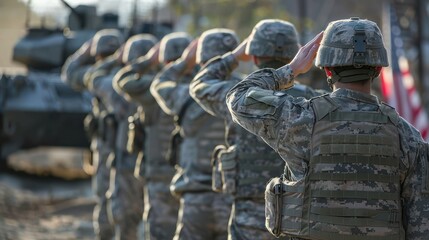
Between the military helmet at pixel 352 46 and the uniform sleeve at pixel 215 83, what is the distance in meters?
1.76

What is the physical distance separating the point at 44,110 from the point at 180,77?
11620 mm

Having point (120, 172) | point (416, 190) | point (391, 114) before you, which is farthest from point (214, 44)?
point (120, 172)

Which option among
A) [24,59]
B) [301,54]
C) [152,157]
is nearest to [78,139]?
[24,59]

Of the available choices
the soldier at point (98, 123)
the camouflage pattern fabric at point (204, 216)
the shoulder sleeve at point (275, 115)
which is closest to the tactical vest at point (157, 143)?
the camouflage pattern fabric at point (204, 216)

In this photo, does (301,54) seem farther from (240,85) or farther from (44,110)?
(44,110)

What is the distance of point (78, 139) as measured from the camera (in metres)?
20.8

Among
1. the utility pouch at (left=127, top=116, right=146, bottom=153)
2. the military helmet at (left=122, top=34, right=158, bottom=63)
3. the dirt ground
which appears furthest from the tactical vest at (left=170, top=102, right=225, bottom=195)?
the dirt ground

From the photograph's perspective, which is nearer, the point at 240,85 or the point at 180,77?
the point at 240,85

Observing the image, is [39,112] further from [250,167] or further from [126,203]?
[250,167]

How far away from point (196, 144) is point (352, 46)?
11.2ft

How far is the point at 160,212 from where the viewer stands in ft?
32.3

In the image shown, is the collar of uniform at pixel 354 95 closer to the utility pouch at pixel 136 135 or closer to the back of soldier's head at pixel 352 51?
the back of soldier's head at pixel 352 51

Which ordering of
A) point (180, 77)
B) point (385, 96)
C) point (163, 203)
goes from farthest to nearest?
point (385, 96), point (163, 203), point (180, 77)

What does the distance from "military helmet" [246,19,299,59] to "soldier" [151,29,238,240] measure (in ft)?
3.94
